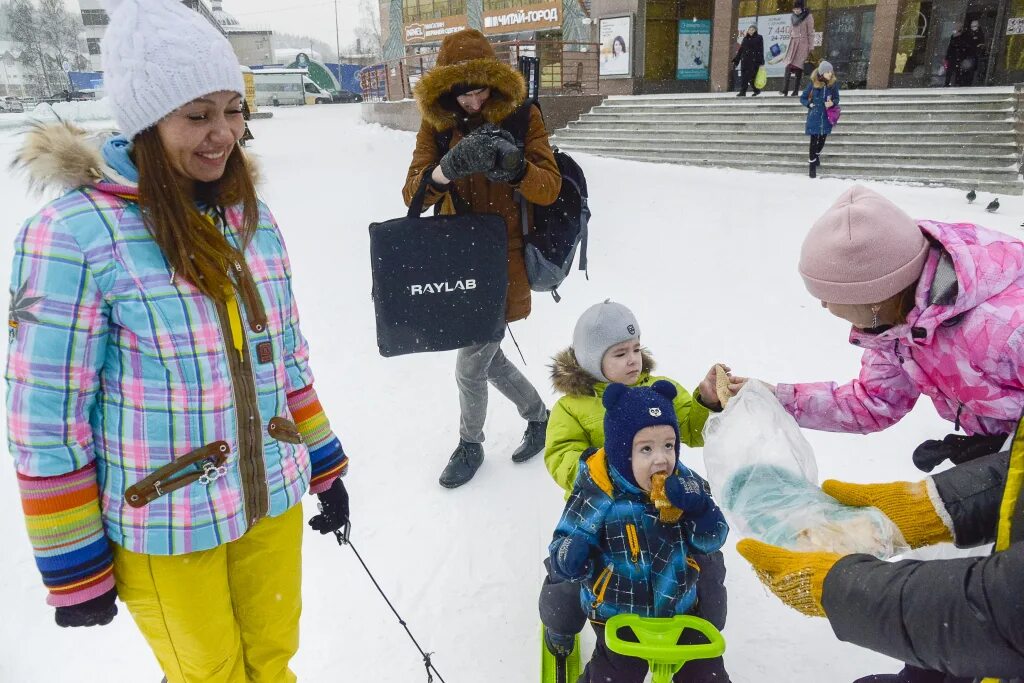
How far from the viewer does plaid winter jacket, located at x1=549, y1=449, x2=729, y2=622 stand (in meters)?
1.98

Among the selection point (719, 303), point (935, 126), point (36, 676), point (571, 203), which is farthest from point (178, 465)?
point (935, 126)

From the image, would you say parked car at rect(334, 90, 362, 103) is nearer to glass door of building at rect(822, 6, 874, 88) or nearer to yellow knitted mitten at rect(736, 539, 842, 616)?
glass door of building at rect(822, 6, 874, 88)

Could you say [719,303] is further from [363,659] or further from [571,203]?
[363,659]

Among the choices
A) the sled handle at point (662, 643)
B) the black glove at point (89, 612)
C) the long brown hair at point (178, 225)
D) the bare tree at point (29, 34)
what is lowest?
the sled handle at point (662, 643)

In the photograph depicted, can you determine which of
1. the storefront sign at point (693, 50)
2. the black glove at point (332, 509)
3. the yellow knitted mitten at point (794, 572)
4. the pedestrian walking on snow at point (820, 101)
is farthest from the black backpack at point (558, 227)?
the storefront sign at point (693, 50)

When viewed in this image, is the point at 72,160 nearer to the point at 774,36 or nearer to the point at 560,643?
the point at 560,643

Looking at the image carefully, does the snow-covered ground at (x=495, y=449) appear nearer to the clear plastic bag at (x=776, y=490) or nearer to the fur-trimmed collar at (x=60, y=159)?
the fur-trimmed collar at (x=60, y=159)

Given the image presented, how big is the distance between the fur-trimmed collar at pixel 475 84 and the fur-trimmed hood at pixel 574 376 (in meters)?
1.08

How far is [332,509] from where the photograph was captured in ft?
6.61

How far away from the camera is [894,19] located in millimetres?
13477

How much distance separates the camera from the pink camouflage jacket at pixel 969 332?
1.48 m

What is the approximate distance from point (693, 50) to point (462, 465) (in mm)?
17704

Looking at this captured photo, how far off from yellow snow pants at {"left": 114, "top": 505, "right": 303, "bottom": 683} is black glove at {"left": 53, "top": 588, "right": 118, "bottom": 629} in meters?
0.08

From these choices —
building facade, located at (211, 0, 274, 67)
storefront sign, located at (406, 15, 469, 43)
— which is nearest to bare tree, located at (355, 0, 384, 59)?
building facade, located at (211, 0, 274, 67)
